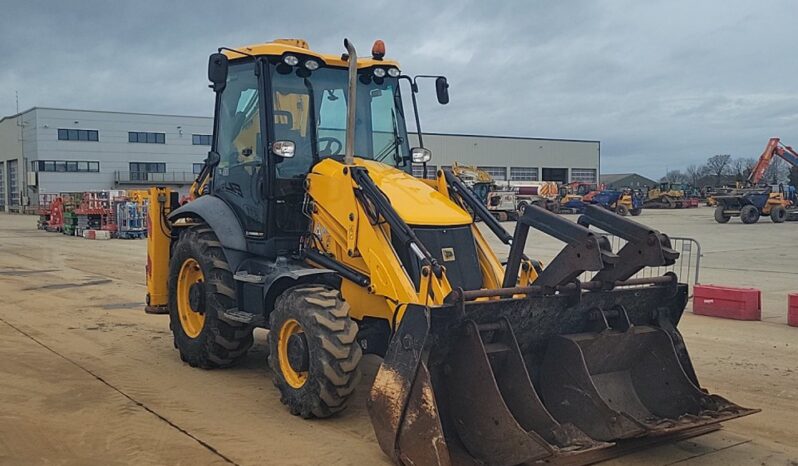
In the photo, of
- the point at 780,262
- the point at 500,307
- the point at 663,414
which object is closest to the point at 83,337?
the point at 500,307

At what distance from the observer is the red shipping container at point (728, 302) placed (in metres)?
10.6

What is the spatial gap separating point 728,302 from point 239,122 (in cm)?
748

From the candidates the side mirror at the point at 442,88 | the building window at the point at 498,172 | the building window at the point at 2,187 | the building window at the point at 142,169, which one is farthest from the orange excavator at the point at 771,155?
the building window at the point at 2,187

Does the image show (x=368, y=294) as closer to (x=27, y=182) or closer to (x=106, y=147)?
(x=106, y=147)

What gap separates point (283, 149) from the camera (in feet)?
21.7

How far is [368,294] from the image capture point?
5992 millimetres

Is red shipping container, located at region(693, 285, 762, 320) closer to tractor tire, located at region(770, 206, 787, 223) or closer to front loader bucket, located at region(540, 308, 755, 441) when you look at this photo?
front loader bucket, located at region(540, 308, 755, 441)

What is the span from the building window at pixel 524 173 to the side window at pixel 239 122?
231 ft

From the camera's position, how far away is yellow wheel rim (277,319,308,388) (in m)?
5.87

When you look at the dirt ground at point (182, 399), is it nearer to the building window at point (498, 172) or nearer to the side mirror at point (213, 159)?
the side mirror at point (213, 159)

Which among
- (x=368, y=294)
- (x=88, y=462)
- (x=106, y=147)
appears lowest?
(x=88, y=462)

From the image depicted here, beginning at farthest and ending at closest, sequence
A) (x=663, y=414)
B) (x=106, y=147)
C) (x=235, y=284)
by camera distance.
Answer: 1. (x=106, y=147)
2. (x=235, y=284)
3. (x=663, y=414)

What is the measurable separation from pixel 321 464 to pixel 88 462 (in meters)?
1.59

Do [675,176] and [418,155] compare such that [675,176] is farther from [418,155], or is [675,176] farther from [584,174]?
[418,155]
